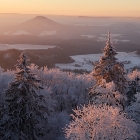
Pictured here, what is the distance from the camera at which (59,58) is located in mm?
196500

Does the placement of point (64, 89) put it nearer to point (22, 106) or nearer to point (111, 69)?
point (22, 106)

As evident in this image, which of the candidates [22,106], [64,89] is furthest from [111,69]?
[64,89]

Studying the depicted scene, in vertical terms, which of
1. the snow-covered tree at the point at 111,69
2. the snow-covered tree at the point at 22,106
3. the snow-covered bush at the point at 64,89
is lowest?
the snow-covered bush at the point at 64,89

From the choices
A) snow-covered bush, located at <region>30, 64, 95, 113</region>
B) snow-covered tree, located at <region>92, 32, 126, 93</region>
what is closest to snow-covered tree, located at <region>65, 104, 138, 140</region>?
snow-covered tree, located at <region>92, 32, 126, 93</region>

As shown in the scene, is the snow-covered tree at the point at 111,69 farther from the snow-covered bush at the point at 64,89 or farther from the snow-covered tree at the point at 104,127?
the snow-covered bush at the point at 64,89

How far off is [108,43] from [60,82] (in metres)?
37.5

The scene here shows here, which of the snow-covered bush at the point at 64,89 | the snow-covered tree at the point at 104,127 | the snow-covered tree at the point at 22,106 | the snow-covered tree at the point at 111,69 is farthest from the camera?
the snow-covered bush at the point at 64,89

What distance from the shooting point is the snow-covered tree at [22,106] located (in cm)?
2261

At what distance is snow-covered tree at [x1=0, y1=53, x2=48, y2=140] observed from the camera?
22.6 meters

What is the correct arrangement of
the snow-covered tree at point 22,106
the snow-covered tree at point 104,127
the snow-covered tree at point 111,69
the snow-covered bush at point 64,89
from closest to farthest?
the snow-covered tree at point 104,127, the snow-covered tree at point 111,69, the snow-covered tree at point 22,106, the snow-covered bush at point 64,89

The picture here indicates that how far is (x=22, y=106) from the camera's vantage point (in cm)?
2314

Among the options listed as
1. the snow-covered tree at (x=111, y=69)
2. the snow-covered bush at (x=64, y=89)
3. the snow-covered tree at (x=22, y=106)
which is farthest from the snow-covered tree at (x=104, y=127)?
the snow-covered bush at (x=64, y=89)

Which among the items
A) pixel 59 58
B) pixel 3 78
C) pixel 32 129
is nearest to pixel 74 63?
pixel 59 58

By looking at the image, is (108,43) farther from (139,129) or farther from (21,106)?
(21,106)
